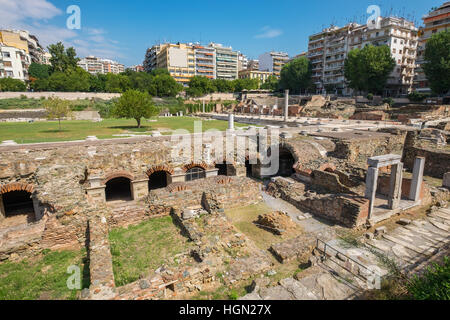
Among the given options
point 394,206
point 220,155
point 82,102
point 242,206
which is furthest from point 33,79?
point 394,206

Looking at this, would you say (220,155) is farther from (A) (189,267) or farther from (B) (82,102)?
(B) (82,102)

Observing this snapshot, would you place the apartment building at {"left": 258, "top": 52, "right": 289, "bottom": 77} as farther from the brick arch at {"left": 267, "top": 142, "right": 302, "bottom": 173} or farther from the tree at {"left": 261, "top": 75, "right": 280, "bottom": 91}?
the brick arch at {"left": 267, "top": 142, "right": 302, "bottom": 173}

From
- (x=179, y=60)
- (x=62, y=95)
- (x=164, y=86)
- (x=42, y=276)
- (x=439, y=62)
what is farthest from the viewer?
(x=179, y=60)

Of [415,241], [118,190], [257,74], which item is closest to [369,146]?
[415,241]

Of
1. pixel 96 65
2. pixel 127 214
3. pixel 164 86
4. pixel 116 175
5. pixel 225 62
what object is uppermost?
pixel 96 65

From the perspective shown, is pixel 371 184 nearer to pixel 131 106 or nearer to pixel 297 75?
pixel 131 106

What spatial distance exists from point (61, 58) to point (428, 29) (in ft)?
296

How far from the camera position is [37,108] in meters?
50.0

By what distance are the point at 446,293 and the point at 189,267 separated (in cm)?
543

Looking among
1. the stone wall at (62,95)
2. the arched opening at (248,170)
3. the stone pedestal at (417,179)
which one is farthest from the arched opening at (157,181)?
the stone wall at (62,95)

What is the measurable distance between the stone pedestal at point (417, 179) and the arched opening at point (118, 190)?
1525cm

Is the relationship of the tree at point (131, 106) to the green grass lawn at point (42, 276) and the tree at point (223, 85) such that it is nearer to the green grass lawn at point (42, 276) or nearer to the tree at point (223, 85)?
the green grass lawn at point (42, 276)

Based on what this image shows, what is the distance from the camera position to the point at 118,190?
664 inches

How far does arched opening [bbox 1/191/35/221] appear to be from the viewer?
1340cm
